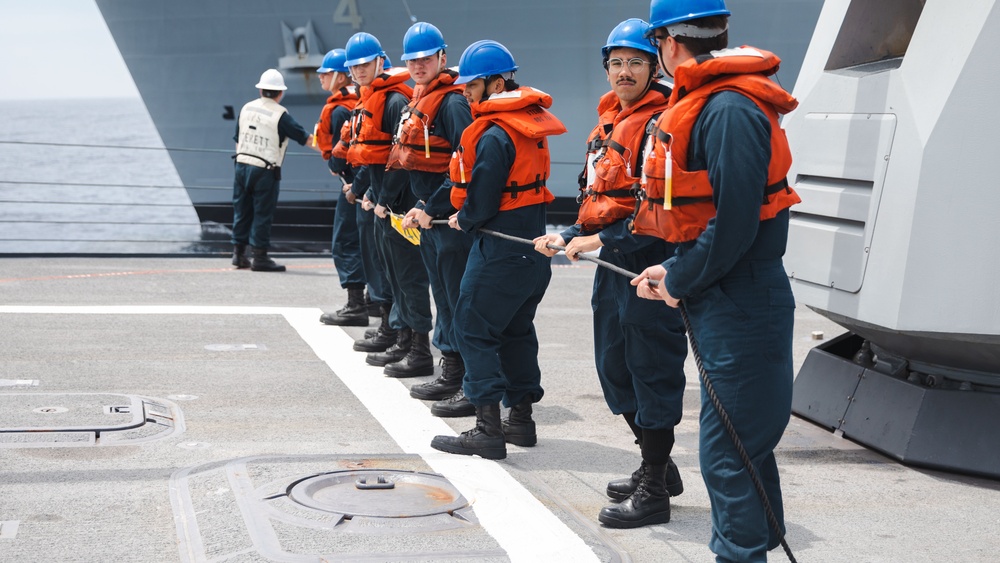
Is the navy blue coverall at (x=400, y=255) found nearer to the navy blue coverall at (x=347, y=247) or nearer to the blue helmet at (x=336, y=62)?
the navy blue coverall at (x=347, y=247)

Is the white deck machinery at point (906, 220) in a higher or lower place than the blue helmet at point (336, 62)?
lower

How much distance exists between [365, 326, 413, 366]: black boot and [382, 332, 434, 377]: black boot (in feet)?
0.63

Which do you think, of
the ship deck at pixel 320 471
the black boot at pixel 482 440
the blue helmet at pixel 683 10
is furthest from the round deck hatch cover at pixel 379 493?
the blue helmet at pixel 683 10

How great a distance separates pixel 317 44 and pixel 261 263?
47.1 feet

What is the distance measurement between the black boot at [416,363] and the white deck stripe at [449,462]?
2.9 inches

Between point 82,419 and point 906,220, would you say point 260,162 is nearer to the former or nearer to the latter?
point 82,419

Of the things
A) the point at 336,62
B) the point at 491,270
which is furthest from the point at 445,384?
the point at 336,62

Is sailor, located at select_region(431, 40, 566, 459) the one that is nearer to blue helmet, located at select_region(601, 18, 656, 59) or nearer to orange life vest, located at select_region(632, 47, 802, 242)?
blue helmet, located at select_region(601, 18, 656, 59)

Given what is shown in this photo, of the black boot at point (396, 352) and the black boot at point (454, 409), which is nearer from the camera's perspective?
the black boot at point (454, 409)

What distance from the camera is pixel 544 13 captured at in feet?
79.2

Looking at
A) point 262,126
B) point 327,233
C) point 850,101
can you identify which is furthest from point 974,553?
point 327,233

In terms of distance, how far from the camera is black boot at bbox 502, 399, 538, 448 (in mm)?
5512

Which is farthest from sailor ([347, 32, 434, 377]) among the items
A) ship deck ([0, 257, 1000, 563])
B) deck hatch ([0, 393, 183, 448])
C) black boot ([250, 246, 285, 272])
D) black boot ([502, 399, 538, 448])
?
black boot ([250, 246, 285, 272])

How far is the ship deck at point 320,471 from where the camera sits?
156 inches
